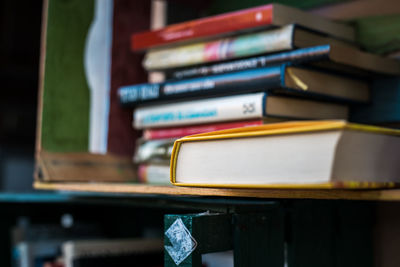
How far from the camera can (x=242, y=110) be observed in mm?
865

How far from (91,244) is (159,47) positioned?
412 millimetres

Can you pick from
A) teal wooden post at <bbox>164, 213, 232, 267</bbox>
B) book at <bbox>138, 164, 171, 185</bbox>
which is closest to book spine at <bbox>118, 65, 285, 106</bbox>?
book at <bbox>138, 164, 171, 185</bbox>

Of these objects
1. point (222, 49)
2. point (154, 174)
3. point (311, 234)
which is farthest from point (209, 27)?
point (311, 234)

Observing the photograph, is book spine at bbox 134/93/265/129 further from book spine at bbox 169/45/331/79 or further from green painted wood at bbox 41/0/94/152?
green painted wood at bbox 41/0/94/152

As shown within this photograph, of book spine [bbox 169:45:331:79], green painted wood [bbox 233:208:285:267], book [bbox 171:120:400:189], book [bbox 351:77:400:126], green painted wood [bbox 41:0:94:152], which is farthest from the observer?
green painted wood [bbox 41:0:94:152]

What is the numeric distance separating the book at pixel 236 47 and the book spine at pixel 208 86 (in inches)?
2.5

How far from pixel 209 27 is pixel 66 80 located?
396 mm

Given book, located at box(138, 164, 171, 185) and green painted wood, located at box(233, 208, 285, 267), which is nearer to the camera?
green painted wood, located at box(233, 208, 285, 267)

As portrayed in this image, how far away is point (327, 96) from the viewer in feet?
2.89

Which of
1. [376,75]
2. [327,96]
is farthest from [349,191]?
[376,75]

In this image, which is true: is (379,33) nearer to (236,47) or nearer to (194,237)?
(236,47)

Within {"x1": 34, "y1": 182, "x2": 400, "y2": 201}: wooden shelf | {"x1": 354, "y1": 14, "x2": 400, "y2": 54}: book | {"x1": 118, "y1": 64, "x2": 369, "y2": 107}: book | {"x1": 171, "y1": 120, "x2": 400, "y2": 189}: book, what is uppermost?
{"x1": 354, "y1": 14, "x2": 400, "y2": 54}: book

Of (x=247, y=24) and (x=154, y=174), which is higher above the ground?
(x=247, y=24)

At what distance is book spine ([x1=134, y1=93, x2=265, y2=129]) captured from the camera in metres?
0.85
